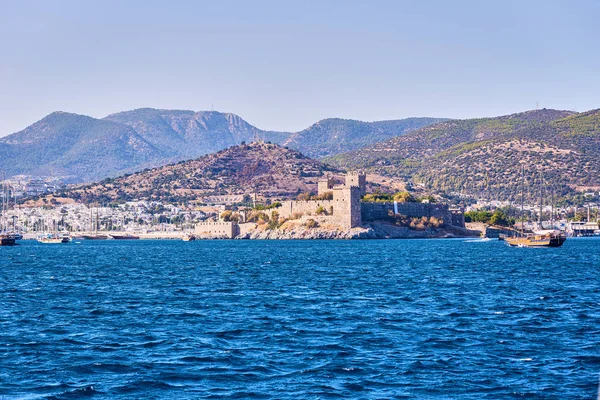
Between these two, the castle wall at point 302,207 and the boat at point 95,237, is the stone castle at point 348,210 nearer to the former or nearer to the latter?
the castle wall at point 302,207

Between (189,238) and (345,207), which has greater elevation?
(345,207)

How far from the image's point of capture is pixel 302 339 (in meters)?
23.0

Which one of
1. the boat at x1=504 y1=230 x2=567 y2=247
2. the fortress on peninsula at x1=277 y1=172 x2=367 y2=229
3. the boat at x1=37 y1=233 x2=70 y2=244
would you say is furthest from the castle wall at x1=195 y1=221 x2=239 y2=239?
the boat at x1=504 y1=230 x2=567 y2=247

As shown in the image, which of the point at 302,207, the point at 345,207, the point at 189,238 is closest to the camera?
the point at 345,207

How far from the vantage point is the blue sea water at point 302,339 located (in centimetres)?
1775

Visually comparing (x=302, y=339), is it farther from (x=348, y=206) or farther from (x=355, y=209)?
(x=355, y=209)

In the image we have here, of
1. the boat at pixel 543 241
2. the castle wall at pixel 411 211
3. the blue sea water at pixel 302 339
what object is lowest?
the blue sea water at pixel 302 339

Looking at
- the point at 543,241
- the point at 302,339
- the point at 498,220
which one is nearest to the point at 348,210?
the point at 498,220

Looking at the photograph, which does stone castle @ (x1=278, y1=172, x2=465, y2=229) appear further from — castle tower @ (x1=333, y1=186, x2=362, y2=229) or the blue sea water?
the blue sea water

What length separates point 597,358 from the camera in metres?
20.2

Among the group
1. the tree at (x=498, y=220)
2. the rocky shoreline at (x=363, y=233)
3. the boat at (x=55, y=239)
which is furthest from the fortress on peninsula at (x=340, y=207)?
the boat at (x=55, y=239)

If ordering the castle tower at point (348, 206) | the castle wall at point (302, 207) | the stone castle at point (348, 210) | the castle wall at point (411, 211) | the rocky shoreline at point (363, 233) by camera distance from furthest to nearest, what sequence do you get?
1. the castle wall at point (302, 207)
2. the castle wall at point (411, 211)
3. the rocky shoreline at point (363, 233)
4. the stone castle at point (348, 210)
5. the castle tower at point (348, 206)

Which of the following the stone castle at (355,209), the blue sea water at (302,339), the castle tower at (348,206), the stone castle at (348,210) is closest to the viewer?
the blue sea water at (302,339)

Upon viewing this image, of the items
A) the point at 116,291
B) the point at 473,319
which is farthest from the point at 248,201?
the point at 473,319
